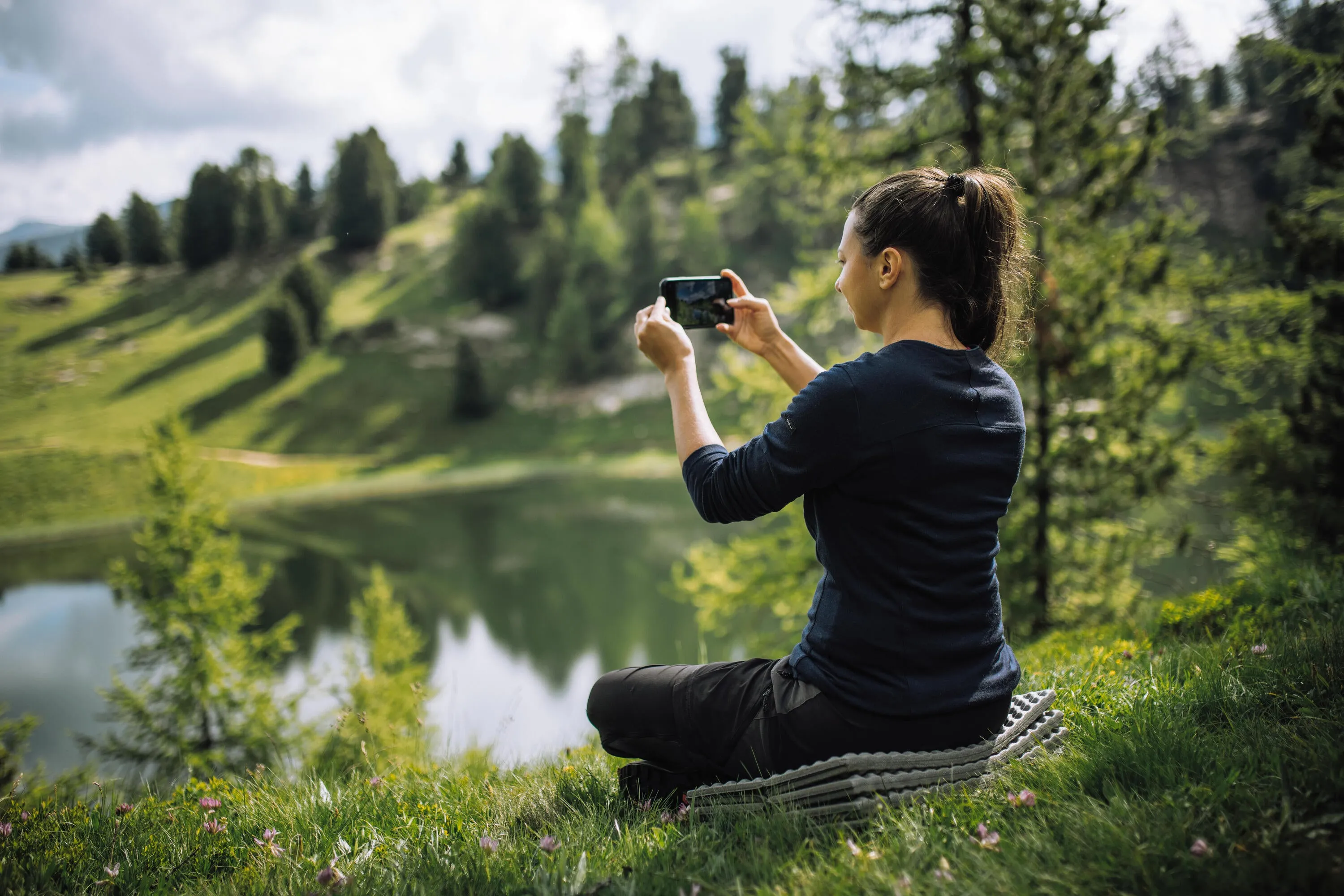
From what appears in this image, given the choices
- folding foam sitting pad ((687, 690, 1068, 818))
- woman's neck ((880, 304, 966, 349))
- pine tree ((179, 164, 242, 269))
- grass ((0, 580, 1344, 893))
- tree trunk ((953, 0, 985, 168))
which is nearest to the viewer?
grass ((0, 580, 1344, 893))

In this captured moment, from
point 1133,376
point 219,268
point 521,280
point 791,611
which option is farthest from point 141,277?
point 1133,376

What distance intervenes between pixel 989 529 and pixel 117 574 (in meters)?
→ 19.3

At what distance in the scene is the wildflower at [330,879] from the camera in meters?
1.96

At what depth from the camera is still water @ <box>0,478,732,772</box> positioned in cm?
2300

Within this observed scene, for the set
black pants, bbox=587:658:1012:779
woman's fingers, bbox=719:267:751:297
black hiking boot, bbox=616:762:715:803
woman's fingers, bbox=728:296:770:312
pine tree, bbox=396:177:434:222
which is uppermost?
pine tree, bbox=396:177:434:222

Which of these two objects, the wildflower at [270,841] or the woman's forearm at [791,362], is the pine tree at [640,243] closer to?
the woman's forearm at [791,362]

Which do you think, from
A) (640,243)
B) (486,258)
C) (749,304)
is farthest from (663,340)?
(486,258)

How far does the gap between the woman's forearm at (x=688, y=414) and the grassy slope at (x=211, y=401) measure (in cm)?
4666

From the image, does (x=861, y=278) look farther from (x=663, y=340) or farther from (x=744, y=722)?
(x=744, y=722)

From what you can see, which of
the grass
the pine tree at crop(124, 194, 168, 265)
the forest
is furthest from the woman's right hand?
the pine tree at crop(124, 194, 168, 265)

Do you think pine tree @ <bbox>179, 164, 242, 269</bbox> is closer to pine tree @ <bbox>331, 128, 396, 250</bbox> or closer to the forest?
pine tree @ <bbox>331, 128, 396, 250</bbox>

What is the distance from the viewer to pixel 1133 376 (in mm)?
8523

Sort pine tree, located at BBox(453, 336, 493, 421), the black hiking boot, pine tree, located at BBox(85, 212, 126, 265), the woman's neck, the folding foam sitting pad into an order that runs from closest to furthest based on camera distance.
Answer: the folding foam sitting pad < the woman's neck < the black hiking boot < pine tree, located at BBox(85, 212, 126, 265) < pine tree, located at BBox(453, 336, 493, 421)

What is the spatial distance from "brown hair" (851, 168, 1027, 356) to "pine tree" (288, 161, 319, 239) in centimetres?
8574
